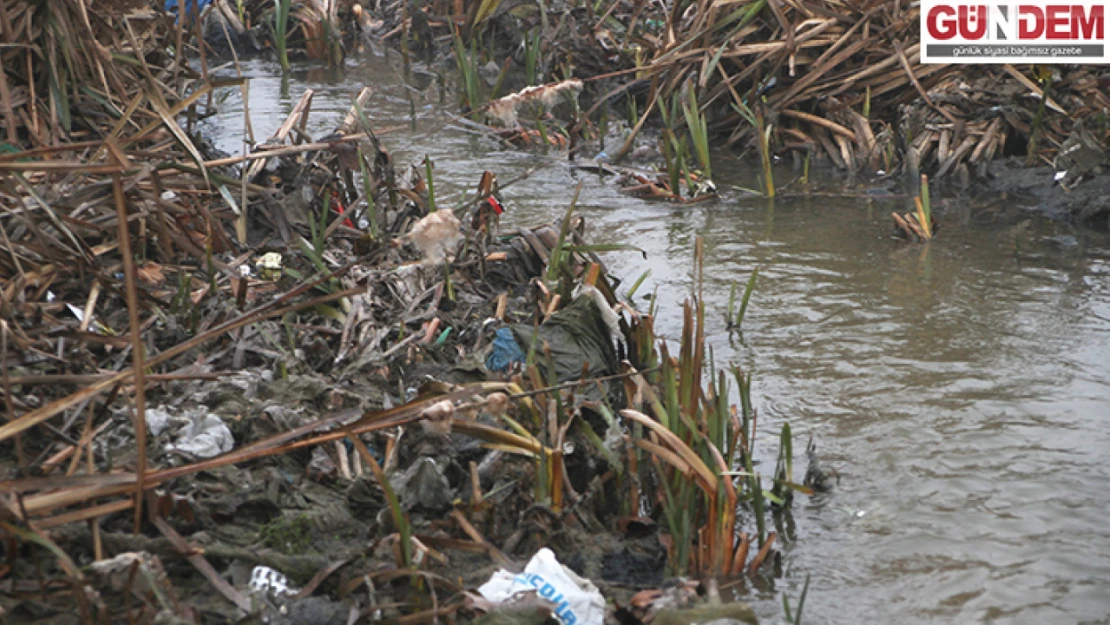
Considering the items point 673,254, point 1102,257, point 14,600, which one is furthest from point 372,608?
point 1102,257

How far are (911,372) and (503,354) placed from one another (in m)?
1.81

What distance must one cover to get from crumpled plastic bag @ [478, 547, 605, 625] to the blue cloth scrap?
131 centimetres

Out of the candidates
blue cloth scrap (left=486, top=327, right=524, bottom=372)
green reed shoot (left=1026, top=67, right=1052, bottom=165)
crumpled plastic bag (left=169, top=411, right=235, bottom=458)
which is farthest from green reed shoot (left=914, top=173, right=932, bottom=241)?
crumpled plastic bag (left=169, top=411, right=235, bottom=458)

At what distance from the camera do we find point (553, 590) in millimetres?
2842

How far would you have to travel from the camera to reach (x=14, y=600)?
249cm

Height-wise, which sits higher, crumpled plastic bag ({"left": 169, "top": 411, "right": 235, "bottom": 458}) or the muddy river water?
crumpled plastic bag ({"left": 169, "top": 411, "right": 235, "bottom": 458})

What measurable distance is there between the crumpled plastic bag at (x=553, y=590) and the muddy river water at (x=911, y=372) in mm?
565

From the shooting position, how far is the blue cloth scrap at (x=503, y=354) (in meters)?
4.15

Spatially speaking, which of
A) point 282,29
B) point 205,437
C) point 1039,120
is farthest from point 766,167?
point 282,29

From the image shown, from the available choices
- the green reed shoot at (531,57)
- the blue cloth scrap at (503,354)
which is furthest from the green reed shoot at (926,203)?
the green reed shoot at (531,57)

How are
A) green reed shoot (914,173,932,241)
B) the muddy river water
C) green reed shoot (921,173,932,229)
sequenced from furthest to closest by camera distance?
green reed shoot (914,173,932,241)
green reed shoot (921,173,932,229)
the muddy river water

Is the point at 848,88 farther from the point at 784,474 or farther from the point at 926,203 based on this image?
the point at 784,474

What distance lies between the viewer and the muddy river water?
3.34 m

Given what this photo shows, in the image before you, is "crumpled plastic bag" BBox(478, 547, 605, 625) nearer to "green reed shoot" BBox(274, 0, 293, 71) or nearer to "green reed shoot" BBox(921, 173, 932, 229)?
"green reed shoot" BBox(921, 173, 932, 229)
